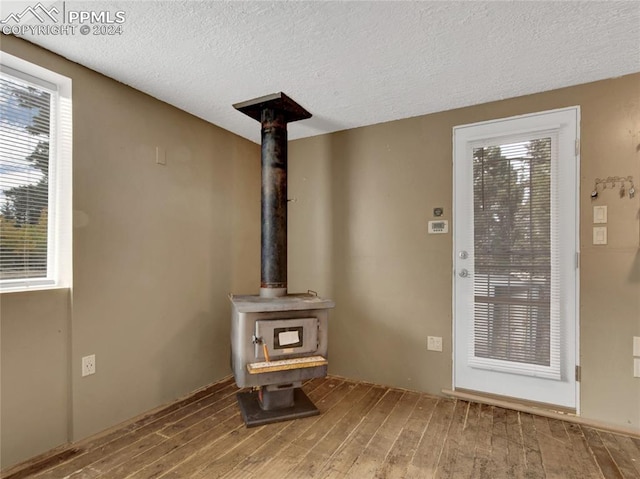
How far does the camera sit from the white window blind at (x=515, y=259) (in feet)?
7.58

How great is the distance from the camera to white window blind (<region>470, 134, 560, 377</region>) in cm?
231

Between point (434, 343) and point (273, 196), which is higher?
point (273, 196)

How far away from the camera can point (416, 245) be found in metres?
2.74

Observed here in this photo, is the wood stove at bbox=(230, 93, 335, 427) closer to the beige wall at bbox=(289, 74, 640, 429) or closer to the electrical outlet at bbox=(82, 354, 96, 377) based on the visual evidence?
the beige wall at bbox=(289, 74, 640, 429)

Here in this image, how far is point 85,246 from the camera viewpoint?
2.00 metres

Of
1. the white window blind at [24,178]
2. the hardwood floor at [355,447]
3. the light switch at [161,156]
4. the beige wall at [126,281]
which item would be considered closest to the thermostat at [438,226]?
the hardwood floor at [355,447]

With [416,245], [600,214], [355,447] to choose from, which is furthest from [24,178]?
[600,214]

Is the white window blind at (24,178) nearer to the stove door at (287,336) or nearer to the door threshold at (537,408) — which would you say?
the stove door at (287,336)

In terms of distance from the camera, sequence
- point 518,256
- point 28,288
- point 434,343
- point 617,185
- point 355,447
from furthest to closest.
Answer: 1. point 434,343
2. point 518,256
3. point 617,185
4. point 355,447
5. point 28,288

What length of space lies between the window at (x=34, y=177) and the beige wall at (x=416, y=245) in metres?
1.81

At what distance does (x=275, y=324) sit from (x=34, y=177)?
5.11 ft

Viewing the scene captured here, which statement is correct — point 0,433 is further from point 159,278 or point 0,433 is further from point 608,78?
point 608,78

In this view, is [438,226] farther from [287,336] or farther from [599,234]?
[287,336]

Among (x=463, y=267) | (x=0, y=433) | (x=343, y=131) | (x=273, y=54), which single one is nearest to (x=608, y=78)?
(x=463, y=267)
